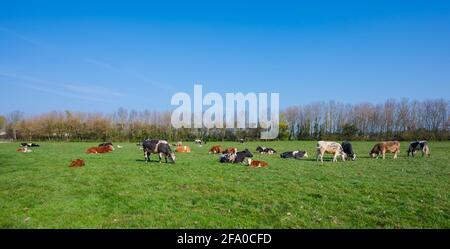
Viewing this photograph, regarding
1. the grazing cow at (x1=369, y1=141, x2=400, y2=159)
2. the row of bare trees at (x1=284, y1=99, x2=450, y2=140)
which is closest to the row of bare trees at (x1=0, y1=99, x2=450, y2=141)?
the row of bare trees at (x1=284, y1=99, x2=450, y2=140)

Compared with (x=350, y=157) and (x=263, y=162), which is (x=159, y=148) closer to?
(x=263, y=162)

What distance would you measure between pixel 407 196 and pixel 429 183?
134 inches

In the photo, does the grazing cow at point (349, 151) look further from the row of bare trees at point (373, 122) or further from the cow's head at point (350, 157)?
the row of bare trees at point (373, 122)

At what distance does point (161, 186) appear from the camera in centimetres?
1291

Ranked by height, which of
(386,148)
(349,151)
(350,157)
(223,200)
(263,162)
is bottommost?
(223,200)

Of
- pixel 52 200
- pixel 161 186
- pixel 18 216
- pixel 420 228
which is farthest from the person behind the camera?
pixel 161 186

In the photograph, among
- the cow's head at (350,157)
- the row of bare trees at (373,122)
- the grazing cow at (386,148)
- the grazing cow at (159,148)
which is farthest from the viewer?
the row of bare trees at (373,122)

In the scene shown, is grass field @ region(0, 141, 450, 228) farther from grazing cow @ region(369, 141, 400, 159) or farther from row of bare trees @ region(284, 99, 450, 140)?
row of bare trees @ region(284, 99, 450, 140)

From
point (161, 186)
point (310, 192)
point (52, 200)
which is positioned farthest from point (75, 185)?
point (310, 192)

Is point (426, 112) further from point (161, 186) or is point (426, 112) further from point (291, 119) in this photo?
point (161, 186)

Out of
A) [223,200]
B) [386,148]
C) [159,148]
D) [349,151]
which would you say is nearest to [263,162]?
[159,148]

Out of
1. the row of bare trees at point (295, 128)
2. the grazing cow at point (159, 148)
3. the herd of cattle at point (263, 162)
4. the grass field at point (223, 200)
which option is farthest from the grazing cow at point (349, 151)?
the row of bare trees at point (295, 128)

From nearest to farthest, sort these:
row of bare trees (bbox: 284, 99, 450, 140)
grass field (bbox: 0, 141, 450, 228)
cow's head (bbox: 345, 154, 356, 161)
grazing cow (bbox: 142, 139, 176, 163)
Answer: grass field (bbox: 0, 141, 450, 228), grazing cow (bbox: 142, 139, 176, 163), cow's head (bbox: 345, 154, 356, 161), row of bare trees (bbox: 284, 99, 450, 140)

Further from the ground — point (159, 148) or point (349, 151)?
point (159, 148)
